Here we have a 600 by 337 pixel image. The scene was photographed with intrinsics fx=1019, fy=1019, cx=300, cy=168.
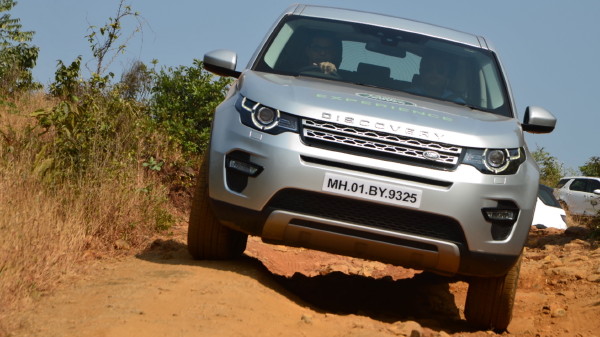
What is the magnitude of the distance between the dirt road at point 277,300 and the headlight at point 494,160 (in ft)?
3.11

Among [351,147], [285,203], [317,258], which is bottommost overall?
[317,258]

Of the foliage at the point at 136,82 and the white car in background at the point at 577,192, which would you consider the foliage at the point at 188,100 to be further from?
the white car in background at the point at 577,192

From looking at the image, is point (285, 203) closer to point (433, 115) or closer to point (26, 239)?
point (433, 115)

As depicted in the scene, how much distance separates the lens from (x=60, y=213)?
723cm

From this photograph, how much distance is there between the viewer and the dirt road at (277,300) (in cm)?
495

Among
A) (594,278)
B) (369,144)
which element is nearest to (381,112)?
(369,144)

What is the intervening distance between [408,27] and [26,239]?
3020 millimetres

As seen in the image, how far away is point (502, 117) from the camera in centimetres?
643

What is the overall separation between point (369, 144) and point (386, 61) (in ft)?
4.77

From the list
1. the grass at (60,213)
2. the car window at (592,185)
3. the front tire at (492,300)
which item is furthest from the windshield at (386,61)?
Result: the car window at (592,185)

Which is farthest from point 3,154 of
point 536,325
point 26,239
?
point 536,325

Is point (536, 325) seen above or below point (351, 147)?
below

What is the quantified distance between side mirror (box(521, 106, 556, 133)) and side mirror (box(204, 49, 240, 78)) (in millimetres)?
1941

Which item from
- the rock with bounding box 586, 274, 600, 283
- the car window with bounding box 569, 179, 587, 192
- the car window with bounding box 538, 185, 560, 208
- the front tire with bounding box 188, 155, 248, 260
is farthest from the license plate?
the car window with bounding box 569, 179, 587, 192
